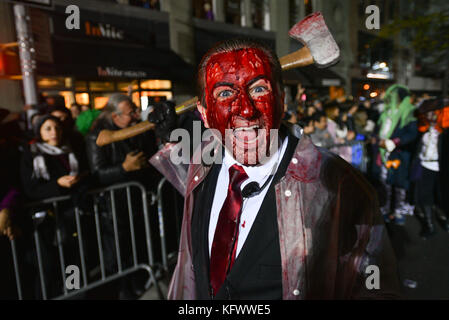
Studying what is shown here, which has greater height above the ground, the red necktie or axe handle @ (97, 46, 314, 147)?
axe handle @ (97, 46, 314, 147)

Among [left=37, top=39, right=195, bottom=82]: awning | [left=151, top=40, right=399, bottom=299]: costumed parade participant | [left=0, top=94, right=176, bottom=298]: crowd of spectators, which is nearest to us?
[left=151, top=40, right=399, bottom=299]: costumed parade participant

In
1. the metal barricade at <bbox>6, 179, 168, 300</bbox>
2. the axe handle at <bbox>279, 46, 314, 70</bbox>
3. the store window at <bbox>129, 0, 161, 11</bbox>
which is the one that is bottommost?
the metal barricade at <bbox>6, 179, 168, 300</bbox>

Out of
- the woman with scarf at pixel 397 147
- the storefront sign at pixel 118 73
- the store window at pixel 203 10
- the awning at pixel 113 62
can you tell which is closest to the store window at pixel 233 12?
the store window at pixel 203 10

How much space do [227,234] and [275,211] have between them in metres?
0.23

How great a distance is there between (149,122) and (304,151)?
1.13 m

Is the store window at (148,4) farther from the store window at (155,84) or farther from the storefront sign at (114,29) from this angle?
A: the store window at (155,84)

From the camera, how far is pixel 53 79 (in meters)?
8.41

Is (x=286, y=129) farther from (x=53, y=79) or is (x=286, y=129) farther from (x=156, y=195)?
(x=53, y=79)

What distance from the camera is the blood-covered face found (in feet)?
3.92

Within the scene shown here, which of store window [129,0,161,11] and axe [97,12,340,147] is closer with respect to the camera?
axe [97,12,340,147]

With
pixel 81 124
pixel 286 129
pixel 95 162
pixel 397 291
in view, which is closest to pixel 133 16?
pixel 81 124

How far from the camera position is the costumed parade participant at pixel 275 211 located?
117 cm

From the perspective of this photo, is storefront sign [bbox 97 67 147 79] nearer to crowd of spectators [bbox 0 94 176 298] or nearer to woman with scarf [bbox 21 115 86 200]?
crowd of spectators [bbox 0 94 176 298]

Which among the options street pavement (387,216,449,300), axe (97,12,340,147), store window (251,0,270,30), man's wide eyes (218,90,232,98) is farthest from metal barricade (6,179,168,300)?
store window (251,0,270,30)
